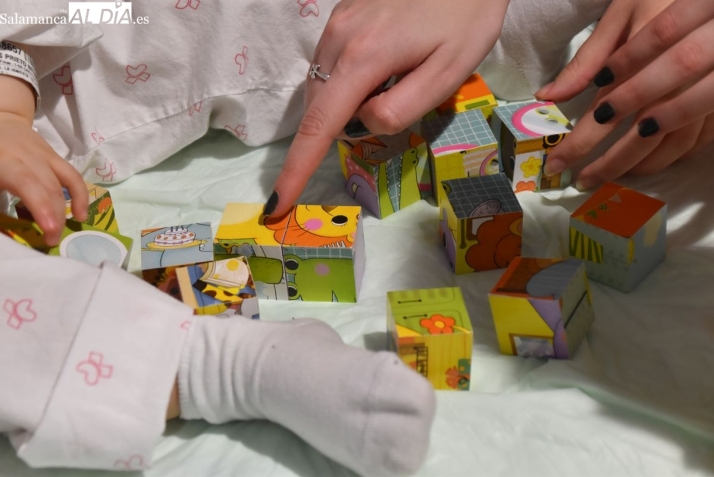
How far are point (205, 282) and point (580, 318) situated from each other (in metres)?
0.40

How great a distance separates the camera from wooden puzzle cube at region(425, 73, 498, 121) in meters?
1.03

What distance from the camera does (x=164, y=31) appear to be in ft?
3.27

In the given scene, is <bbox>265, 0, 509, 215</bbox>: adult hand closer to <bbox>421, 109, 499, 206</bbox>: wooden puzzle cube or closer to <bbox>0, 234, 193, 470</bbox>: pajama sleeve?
<bbox>421, 109, 499, 206</bbox>: wooden puzzle cube

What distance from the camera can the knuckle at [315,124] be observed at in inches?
33.6

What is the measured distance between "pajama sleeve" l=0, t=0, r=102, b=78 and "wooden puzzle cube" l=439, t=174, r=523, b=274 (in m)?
0.50

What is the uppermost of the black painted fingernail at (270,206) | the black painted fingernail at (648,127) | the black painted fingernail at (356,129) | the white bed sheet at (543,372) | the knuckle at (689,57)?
the knuckle at (689,57)

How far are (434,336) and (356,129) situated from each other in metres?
0.34

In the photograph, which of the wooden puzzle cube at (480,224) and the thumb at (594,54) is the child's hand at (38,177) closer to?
the wooden puzzle cube at (480,224)

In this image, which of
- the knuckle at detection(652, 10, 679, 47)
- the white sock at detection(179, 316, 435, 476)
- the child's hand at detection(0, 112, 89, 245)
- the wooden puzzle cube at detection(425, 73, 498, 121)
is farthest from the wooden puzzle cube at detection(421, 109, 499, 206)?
the child's hand at detection(0, 112, 89, 245)

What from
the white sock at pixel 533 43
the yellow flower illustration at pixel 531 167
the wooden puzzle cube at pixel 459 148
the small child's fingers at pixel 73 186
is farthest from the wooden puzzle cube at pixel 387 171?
the small child's fingers at pixel 73 186

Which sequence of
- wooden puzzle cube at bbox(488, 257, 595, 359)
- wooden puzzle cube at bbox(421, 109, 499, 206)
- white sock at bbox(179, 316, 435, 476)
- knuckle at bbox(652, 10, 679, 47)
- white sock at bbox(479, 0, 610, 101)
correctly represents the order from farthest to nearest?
white sock at bbox(479, 0, 610, 101) < wooden puzzle cube at bbox(421, 109, 499, 206) < knuckle at bbox(652, 10, 679, 47) < wooden puzzle cube at bbox(488, 257, 595, 359) < white sock at bbox(179, 316, 435, 476)

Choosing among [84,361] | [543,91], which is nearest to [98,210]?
[84,361]

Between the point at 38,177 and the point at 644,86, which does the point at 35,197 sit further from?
the point at 644,86

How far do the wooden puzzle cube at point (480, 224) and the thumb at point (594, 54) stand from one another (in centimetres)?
22
